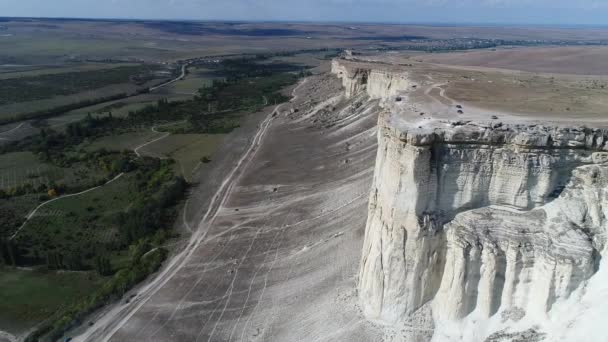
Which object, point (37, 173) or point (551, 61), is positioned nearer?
point (37, 173)

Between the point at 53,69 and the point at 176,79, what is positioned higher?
the point at 53,69

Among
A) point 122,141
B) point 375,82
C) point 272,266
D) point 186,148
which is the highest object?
point 375,82

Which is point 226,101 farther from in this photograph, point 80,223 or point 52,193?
point 80,223

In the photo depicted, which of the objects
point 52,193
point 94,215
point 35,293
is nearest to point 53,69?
point 52,193

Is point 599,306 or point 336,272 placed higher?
point 599,306

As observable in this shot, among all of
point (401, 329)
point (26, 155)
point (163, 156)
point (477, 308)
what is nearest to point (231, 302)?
point (401, 329)

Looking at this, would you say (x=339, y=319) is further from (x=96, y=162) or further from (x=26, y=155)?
(x=26, y=155)

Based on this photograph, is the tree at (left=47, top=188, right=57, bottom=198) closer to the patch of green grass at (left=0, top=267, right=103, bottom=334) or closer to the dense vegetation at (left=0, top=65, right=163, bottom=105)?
the patch of green grass at (left=0, top=267, right=103, bottom=334)
